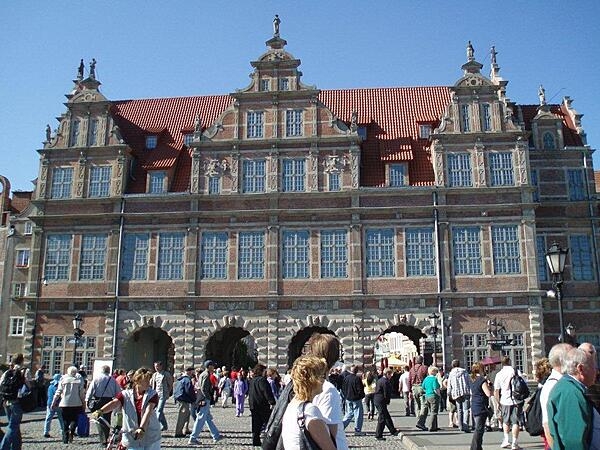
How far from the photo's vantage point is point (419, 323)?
28922 millimetres

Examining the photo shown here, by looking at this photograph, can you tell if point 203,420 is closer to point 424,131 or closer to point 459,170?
point 459,170

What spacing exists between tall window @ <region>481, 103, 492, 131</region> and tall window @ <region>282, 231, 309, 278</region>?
10.5 m

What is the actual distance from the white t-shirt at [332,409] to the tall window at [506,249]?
25505 mm

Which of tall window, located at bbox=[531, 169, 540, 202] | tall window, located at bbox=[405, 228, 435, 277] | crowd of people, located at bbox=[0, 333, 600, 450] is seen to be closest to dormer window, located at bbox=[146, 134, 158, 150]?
crowd of people, located at bbox=[0, 333, 600, 450]

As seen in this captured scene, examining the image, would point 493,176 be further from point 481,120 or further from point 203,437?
point 203,437

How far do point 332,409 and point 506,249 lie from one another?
85.2 feet

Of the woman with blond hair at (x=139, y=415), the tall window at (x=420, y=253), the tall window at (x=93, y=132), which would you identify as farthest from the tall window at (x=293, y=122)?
the woman with blond hair at (x=139, y=415)

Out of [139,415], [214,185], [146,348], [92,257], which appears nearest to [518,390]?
[139,415]

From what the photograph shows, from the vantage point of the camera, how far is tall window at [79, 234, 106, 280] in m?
31.3

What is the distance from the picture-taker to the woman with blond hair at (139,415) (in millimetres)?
7945

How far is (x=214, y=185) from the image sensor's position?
31.2 m

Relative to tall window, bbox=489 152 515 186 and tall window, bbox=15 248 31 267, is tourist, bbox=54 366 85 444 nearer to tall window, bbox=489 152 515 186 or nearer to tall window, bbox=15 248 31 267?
tall window, bbox=489 152 515 186

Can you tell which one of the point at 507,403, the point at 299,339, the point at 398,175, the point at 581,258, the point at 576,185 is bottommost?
the point at 507,403

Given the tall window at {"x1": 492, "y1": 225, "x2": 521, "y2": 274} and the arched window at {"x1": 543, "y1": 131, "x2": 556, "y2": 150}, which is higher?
the arched window at {"x1": 543, "y1": 131, "x2": 556, "y2": 150}
